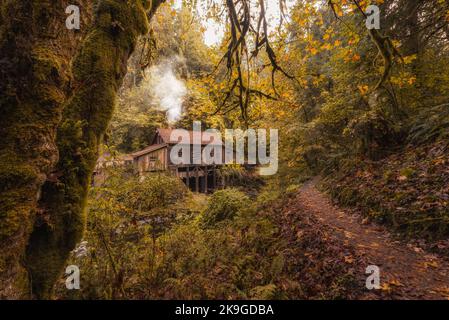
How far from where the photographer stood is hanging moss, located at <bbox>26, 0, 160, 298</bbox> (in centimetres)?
248

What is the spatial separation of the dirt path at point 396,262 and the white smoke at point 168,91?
27.1 m

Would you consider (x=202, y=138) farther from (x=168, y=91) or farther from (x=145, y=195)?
(x=145, y=195)

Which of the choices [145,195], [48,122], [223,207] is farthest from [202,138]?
[48,122]

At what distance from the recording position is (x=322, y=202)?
7.96 meters

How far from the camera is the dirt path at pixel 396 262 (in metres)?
2.89

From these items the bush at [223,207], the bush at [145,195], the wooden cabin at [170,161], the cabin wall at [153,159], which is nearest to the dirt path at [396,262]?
the bush at [145,195]

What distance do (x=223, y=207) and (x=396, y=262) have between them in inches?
303

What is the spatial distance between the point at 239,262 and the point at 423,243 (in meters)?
3.21

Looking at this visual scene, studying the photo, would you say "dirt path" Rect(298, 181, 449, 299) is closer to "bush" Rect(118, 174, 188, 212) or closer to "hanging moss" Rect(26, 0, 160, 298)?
"hanging moss" Rect(26, 0, 160, 298)

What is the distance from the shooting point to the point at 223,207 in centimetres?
1077

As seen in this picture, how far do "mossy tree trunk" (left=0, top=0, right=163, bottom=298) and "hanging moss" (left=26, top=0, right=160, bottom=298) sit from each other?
10mm

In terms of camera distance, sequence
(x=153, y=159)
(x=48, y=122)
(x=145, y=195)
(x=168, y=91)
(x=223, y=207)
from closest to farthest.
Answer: (x=48, y=122) < (x=145, y=195) < (x=223, y=207) < (x=153, y=159) < (x=168, y=91)

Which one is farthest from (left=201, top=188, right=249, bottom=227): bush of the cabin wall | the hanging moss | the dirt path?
the cabin wall
